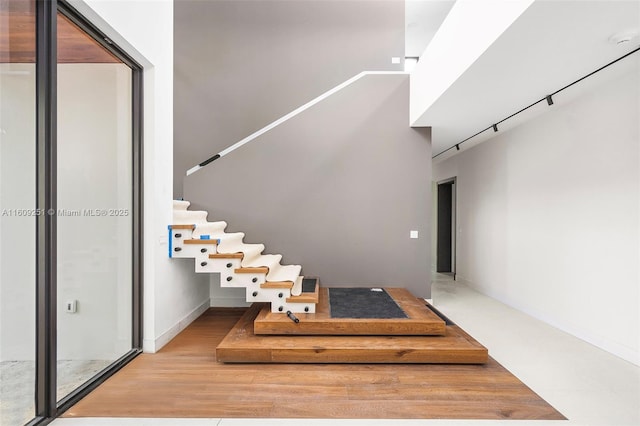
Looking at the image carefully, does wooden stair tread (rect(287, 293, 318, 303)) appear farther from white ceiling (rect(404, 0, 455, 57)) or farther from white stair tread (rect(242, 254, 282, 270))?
white ceiling (rect(404, 0, 455, 57))

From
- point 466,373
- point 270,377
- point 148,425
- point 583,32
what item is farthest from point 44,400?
point 583,32

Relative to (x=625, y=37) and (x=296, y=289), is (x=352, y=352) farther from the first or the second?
(x=625, y=37)

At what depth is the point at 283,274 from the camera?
139 inches

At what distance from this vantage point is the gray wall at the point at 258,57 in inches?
193

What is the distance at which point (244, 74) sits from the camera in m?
4.96

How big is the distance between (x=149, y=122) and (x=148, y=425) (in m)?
2.42

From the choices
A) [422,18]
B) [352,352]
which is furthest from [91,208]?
[422,18]

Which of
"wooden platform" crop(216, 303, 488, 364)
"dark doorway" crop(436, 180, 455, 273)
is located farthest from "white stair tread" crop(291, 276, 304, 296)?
"dark doorway" crop(436, 180, 455, 273)

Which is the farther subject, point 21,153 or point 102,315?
point 102,315

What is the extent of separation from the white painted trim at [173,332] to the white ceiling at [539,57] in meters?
3.74

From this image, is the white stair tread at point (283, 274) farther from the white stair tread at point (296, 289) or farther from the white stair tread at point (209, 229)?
the white stair tread at point (209, 229)

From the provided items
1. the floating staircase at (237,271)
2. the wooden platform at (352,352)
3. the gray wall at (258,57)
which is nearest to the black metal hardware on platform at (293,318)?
the floating staircase at (237,271)

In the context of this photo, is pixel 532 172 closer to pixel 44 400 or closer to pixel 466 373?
pixel 466 373

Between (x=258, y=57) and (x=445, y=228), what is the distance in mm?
5478
